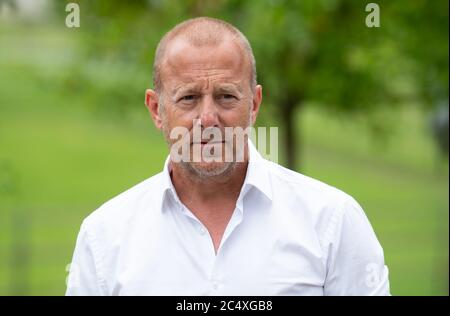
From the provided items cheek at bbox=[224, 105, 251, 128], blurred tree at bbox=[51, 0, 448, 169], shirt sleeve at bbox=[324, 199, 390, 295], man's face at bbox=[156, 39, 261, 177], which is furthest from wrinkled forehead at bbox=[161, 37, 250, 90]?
blurred tree at bbox=[51, 0, 448, 169]

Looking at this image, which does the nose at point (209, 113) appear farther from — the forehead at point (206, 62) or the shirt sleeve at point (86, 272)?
the shirt sleeve at point (86, 272)

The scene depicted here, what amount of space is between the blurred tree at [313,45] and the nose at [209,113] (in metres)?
3.66

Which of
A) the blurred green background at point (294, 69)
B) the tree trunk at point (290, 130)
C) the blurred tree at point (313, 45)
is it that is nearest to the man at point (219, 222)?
the blurred green background at point (294, 69)

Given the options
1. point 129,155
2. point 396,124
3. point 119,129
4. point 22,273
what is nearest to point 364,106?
point 396,124

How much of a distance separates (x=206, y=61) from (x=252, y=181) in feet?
1.44

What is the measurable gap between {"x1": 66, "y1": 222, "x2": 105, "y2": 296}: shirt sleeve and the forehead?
62 centimetres

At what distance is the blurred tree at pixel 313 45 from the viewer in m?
6.99

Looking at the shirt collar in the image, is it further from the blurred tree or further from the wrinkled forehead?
the blurred tree

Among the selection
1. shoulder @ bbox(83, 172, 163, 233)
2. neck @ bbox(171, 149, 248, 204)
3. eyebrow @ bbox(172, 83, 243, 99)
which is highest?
eyebrow @ bbox(172, 83, 243, 99)

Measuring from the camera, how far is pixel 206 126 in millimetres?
2664

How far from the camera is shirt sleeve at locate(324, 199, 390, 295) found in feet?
8.59

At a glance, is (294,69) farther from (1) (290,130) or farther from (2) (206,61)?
(2) (206,61)
